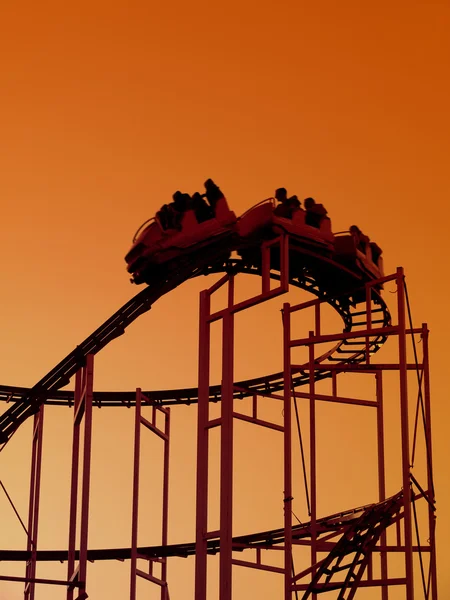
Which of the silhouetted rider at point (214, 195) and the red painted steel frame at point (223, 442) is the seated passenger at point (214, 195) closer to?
the silhouetted rider at point (214, 195)

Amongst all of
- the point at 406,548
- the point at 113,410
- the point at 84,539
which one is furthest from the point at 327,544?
the point at 113,410

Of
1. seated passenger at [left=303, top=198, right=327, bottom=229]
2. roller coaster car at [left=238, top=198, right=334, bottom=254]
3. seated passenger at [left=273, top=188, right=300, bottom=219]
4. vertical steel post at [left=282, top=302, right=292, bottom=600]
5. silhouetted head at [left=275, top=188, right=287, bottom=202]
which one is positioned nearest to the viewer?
vertical steel post at [left=282, top=302, right=292, bottom=600]

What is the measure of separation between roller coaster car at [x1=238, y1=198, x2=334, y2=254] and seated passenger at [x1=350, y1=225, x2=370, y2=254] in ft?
1.15

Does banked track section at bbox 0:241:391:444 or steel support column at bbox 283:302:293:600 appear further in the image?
banked track section at bbox 0:241:391:444

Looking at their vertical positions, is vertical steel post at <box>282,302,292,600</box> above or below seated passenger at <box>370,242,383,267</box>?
below

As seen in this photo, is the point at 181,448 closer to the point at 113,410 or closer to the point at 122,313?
the point at 113,410

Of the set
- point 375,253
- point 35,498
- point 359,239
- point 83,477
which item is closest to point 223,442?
point 83,477

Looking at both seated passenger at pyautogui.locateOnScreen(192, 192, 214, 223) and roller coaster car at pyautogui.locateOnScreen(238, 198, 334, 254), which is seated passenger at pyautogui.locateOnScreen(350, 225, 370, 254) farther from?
seated passenger at pyautogui.locateOnScreen(192, 192, 214, 223)

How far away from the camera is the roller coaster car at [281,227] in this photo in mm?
9070

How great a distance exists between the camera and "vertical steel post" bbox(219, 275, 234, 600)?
795 cm

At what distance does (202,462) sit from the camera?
8398mm

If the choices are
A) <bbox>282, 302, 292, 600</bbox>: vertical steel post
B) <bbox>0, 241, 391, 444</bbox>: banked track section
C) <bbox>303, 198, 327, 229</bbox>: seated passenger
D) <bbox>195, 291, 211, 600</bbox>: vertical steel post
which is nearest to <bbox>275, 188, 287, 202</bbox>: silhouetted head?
<bbox>303, 198, 327, 229</bbox>: seated passenger

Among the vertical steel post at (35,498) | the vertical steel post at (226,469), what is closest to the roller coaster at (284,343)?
the vertical steel post at (226,469)

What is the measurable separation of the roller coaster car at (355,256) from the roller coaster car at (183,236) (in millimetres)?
1168
